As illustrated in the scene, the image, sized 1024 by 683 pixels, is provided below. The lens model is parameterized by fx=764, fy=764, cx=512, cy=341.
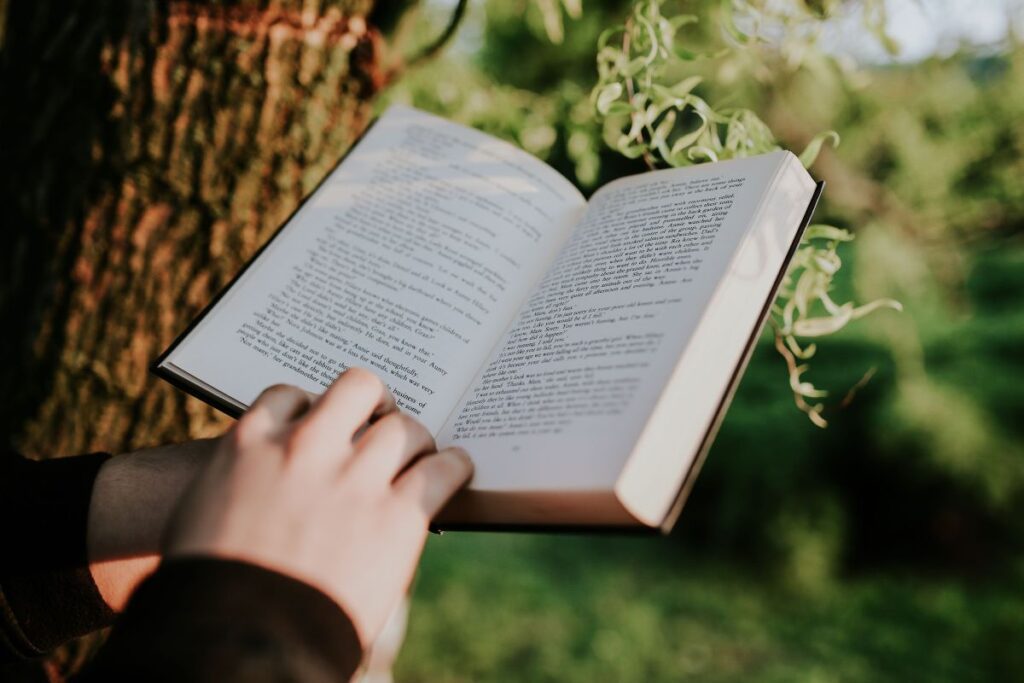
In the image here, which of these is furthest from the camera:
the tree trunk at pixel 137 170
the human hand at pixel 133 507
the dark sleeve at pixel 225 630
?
the tree trunk at pixel 137 170


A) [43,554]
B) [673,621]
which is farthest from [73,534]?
[673,621]

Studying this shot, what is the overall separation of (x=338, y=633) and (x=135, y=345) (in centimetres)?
89

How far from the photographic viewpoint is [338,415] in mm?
736

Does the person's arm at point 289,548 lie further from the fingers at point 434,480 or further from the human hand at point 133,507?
the human hand at point 133,507

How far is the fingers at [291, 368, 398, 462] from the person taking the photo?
71 centimetres

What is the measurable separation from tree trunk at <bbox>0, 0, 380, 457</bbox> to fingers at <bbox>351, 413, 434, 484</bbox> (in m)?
0.70

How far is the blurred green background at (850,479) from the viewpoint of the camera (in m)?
2.68

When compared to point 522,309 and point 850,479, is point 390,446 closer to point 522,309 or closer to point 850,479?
point 522,309

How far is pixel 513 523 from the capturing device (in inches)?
32.2

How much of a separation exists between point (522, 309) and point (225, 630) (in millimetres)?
599

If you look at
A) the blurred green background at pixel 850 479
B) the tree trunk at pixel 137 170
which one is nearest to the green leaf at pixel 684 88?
the tree trunk at pixel 137 170

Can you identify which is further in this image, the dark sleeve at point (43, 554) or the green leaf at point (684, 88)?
the green leaf at point (684, 88)

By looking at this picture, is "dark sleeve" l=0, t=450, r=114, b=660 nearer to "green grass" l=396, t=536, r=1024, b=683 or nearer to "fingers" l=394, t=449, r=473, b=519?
"fingers" l=394, t=449, r=473, b=519

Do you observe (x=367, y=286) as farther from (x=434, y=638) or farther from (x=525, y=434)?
(x=434, y=638)
